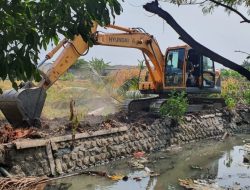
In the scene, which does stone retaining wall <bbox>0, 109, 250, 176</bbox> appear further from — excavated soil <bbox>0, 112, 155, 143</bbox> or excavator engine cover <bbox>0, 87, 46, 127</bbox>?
excavator engine cover <bbox>0, 87, 46, 127</bbox>

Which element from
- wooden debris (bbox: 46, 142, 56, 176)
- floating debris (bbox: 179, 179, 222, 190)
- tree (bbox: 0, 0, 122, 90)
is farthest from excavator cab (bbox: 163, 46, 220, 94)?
tree (bbox: 0, 0, 122, 90)

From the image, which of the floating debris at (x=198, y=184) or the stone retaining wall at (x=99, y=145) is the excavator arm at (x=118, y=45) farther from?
the floating debris at (x=198, y=184)

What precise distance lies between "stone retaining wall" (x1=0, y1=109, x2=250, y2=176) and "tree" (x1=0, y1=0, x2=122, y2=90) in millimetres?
6995

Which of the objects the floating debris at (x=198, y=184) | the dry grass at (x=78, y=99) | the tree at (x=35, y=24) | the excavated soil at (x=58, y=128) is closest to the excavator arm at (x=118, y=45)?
the excavated soil at (x=58, y=128)

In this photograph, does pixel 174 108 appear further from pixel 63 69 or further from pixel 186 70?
pixel 63 69

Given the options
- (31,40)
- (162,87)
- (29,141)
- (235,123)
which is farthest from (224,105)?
(31,40)

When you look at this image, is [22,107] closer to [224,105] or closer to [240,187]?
[240,187]

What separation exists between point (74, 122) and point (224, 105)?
37.4 ft

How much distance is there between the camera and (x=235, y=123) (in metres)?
21.4

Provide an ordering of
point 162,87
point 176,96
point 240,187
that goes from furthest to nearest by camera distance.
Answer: point 162,87, point 176,96, point 240,187

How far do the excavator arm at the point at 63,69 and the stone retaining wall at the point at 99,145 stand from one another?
1.56 m

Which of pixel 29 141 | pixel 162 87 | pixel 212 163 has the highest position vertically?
pixel 162 87

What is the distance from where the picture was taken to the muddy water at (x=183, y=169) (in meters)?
10.7

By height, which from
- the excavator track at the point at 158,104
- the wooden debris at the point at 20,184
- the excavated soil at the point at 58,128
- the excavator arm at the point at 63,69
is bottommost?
the wooden debris at the point at 20,184
